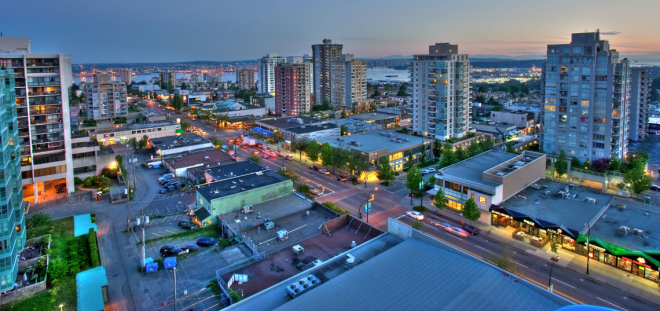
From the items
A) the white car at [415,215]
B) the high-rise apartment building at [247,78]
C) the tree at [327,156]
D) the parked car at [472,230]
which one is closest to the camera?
the parked car at [472,230]

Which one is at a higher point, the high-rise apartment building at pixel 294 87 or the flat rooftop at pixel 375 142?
the high-rise apartment building at pixel 294 87

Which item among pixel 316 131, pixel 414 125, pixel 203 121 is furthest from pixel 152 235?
pixel 203 121

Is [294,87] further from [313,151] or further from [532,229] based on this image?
[532,229]

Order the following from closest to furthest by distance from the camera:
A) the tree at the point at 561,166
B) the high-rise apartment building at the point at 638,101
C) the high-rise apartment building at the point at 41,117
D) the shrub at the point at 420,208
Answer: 1. the shrub at the point at 420,208
2. the high-rise apartment building at the point at 41,117
3. the tree at the point at 561,166
4. the high-rise apartment building at the point at 638,101

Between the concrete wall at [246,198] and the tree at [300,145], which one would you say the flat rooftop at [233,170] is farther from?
the tree at [300,145]

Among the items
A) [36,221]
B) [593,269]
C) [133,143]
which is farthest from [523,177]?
[133,143]

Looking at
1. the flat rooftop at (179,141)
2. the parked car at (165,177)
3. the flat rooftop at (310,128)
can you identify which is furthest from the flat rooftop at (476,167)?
the flat rooftop at (179,141)

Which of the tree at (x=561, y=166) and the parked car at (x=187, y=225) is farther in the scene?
the tree at (x=561, y=166)
